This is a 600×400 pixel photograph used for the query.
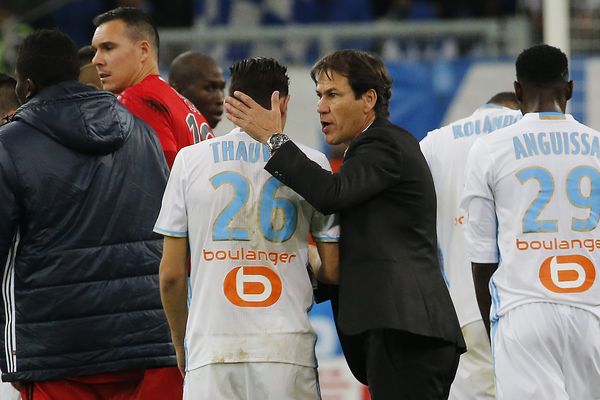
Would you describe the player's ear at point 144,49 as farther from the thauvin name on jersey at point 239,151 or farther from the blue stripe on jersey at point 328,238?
the blue stripe on jersey at point 328,238

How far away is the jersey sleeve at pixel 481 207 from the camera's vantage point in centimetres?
529

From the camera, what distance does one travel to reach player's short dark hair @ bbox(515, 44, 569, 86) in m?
5.32

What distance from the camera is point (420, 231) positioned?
180 inches

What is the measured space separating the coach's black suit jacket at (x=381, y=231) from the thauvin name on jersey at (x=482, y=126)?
5.89 ft

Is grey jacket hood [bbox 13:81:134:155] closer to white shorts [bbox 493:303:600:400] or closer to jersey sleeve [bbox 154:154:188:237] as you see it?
jersey sleeve [bbox 154:154:188:237]

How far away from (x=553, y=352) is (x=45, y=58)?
246cm

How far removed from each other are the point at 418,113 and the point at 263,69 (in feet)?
26.2

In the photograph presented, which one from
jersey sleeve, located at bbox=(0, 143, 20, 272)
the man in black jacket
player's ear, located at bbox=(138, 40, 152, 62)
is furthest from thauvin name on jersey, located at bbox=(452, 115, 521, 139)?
jersey sleeve, located at bbox=(0, 143, 20, 272)

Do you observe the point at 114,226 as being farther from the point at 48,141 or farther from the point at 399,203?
the point at 399,203

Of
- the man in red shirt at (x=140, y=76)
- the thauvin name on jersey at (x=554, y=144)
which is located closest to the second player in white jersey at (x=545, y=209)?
the thauvin name on jersey at (x=554, y=144)

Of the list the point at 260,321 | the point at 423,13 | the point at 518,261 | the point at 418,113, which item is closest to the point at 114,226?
the point at 260,321

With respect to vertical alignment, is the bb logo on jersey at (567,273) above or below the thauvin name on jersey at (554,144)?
below

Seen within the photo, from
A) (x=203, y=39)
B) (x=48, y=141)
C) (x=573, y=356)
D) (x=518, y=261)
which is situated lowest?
(x=573, y=356)

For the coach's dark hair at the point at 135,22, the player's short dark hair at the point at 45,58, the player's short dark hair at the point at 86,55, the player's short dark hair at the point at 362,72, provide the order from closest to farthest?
the player's short dark hair at the point at 362,72
the player's short dark hair at the point at 45,58
the coach's dark hair at the point at 135,22
the player's short dark hair at the point at 86,55
